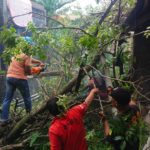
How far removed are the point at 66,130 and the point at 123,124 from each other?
2.28ft

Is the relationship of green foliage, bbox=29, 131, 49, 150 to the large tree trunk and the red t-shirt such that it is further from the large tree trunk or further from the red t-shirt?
the large tree trunk

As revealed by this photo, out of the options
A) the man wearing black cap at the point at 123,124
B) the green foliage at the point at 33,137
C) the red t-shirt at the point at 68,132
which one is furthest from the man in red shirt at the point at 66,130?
the green foliage at the point at 33,137

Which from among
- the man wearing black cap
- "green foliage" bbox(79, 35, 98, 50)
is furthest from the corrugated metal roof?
the man wearing black cap

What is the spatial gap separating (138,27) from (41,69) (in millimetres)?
2177

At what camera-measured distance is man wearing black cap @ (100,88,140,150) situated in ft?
13.4

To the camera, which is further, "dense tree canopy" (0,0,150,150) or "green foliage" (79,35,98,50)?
"dense tree canopy" (0,0,150,150)

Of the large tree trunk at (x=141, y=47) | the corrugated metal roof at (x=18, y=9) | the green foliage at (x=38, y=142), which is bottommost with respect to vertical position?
the green foliage at (x=38, y=142)

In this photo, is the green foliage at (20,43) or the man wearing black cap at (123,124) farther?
the green foliage at (20,43)

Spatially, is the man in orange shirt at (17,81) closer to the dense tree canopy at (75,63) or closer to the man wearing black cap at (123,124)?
the dense tree canopy at (75,63)

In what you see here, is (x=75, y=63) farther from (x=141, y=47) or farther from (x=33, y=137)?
(x=141, y=47)

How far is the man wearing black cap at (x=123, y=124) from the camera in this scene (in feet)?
13.4

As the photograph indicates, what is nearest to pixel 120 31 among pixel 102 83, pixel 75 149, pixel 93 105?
pixel 102 83

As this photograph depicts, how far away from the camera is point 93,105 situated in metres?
6.82

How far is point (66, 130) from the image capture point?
424cm
